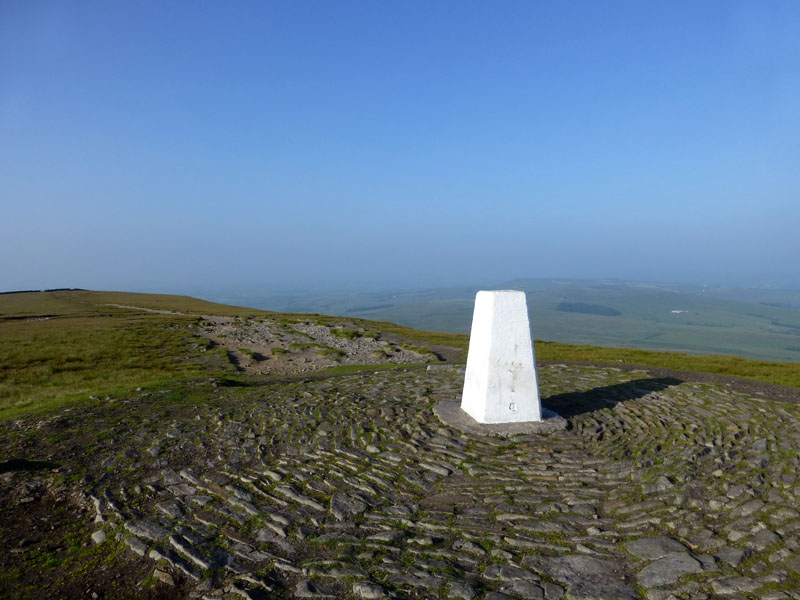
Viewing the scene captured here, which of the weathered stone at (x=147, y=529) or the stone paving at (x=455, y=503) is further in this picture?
the weathered stone at (x=147, y=529)

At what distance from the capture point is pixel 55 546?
721 cm

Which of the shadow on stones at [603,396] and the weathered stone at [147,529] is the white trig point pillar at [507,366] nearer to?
the shadow on stones at [603,396]

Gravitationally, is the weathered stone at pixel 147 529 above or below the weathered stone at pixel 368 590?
above

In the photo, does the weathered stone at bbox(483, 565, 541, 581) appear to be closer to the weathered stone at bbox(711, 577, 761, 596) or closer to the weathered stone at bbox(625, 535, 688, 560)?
the weathered stone at bbox(625, 535, 688, 560)

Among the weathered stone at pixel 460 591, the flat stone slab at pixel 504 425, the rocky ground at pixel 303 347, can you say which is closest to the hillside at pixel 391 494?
the weathered stone at pixel 460 591

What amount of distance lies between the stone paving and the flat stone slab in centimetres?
29

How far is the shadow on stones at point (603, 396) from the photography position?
47.6 ft

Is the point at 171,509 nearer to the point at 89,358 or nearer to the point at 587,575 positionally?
the point at 587,575

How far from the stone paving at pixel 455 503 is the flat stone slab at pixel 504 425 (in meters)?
0.29

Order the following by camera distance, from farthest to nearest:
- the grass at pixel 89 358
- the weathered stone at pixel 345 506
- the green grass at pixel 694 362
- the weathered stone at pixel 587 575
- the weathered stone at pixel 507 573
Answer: the green grass at pixel 694 362, the grass at pixel 89 358, the weathered stone at pixel 345 506, the weathered stone at pixel 507 573, the weathered stone at pixel 587 575

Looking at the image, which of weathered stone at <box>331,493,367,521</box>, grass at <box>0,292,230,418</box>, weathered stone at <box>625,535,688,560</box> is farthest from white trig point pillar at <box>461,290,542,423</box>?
grass at <box>0,292,230,418</box>

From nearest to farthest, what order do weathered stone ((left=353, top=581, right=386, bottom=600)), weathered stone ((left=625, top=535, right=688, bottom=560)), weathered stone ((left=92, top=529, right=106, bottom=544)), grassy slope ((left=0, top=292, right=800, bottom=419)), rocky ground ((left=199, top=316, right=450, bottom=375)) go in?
weathered stone ((left=353, top=581, right=386, bottom=600)) < weathered stone ((left=625, top=535, right=688, bottom=560)) < weathered stone ((left=92, top=529, right=106, bottom=544)) < grassy slope ((left=0, top=292, right=800, bottom=419)) < rocky ground ((left=199, top=316, right=450, bottom=375))

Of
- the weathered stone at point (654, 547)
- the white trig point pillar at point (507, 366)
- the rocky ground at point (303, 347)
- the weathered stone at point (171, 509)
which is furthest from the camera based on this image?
the rocky ground at point (303, 347)

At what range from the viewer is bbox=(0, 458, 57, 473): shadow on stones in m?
9.83
